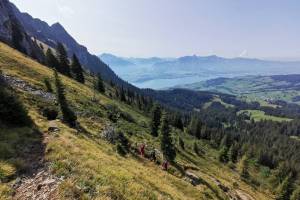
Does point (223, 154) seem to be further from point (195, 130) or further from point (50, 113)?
point (50, 113)

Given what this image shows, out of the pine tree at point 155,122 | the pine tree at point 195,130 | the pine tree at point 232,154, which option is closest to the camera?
the pine tree at point 155,122

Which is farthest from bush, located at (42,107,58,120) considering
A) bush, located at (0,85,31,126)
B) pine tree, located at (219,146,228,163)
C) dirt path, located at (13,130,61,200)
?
pine tree, located at (219,146,228,163)

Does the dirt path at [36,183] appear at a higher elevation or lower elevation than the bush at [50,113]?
higher

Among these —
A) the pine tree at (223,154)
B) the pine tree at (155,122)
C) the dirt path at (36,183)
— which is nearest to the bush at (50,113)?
the dirt path at (36,183)

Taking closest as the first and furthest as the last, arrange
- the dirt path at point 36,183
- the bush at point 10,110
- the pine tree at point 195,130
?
1. the dirt path at point 36,183
2. the bush at point 10,110
3. the pine tree at point 195,130

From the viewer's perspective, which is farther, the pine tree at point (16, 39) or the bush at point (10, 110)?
the pine tree at point (16, 39)

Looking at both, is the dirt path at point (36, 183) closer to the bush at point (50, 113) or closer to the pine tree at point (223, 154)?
the bush at point (50, 113)

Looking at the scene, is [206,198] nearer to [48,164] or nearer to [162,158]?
[162,158]

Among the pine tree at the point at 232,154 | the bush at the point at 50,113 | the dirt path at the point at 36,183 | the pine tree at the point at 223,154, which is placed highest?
the dirt path at the point at 36,183

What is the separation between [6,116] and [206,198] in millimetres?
25930

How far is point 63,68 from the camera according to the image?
320 ft

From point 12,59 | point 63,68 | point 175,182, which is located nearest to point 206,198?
point 175,182

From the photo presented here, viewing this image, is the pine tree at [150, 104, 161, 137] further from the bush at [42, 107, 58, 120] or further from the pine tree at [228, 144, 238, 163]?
the pine tree at [228, 144, 238, 163]

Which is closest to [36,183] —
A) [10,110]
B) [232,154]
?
[10,110]
